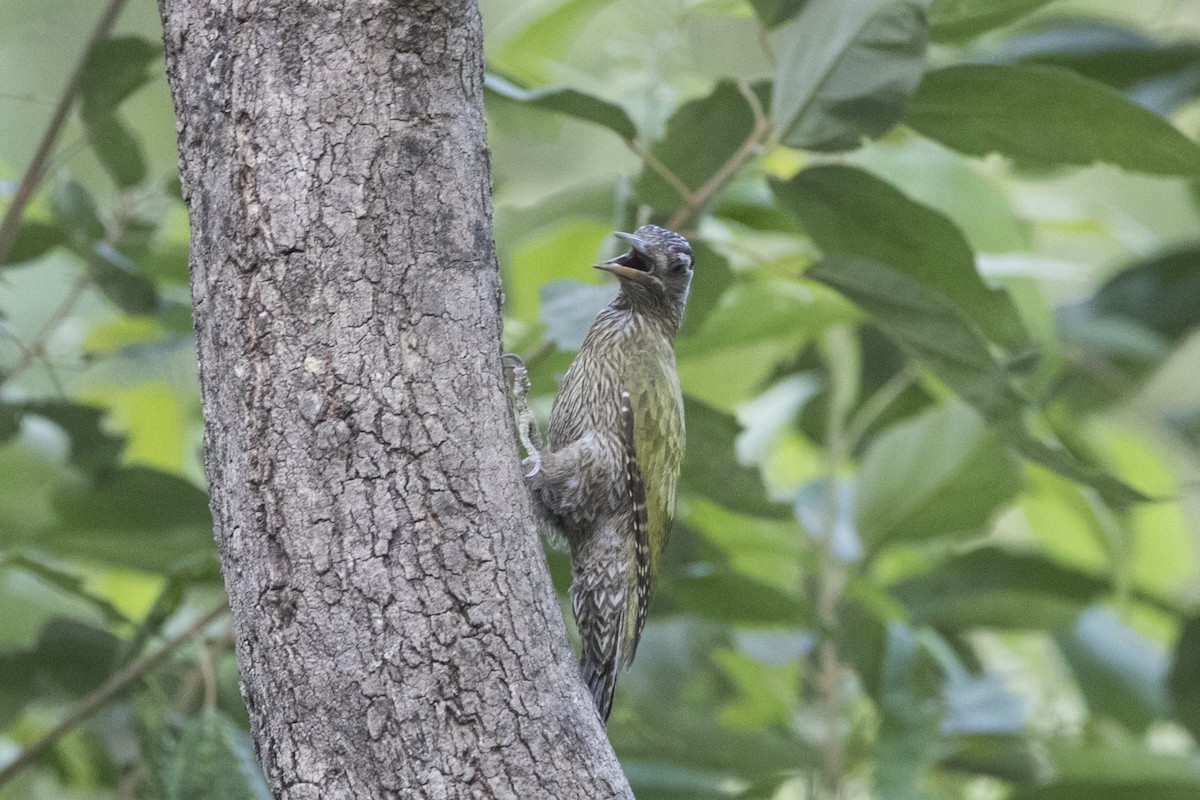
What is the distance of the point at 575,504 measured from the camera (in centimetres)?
184

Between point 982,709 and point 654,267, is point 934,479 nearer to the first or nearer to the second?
point 982,709

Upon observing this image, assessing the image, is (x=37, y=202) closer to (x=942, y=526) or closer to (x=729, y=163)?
(x=729, y=163)

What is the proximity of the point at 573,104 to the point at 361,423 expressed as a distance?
828mm

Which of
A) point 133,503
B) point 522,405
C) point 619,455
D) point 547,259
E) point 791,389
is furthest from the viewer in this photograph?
point 791,389

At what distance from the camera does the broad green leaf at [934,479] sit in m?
2.56

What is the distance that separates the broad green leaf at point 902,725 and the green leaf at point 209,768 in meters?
1.20

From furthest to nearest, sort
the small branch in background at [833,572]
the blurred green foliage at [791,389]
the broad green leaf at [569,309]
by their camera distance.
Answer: the small branch in background at [833,572] → the blurred green foliage at [791,389] → the broad green leaf at [569,309]

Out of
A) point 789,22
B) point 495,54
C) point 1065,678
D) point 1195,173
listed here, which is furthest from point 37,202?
point 1065,678

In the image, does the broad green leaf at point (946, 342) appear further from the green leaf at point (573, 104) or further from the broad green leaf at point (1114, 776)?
the broad green leaf at point (1114, 776)

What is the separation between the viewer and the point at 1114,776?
255 centimetres

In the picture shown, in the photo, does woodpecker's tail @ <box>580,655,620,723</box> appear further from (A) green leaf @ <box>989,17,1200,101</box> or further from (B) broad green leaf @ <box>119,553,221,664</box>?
(A) green leaf @ <box>989,17,1200,101</box>

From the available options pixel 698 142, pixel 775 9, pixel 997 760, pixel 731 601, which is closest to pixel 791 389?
pixel 731 601

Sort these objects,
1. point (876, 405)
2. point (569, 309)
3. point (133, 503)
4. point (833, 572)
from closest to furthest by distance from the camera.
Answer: point (569, 309)
point (133, 503)
point (833, 572)
point (876, 405)

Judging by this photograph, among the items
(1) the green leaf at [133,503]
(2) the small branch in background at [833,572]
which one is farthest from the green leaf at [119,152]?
(2) the small branch in background at [833,572]
